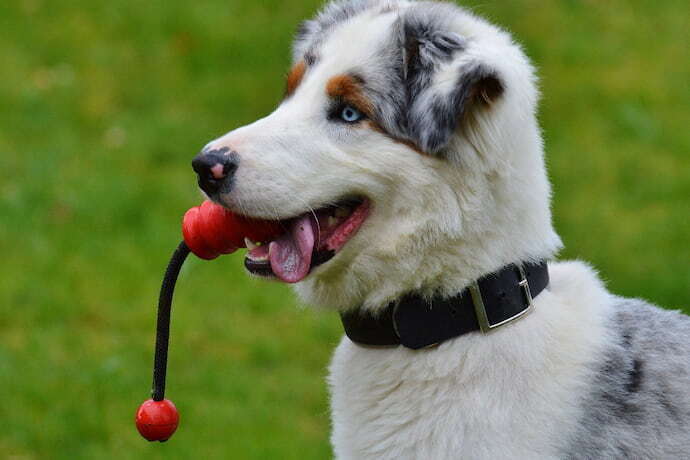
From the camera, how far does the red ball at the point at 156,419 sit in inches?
157

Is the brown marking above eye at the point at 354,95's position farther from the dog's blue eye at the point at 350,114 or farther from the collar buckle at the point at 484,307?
the collar buckle at the point at 484,307

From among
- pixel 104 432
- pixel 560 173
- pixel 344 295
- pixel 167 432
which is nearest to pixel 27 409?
pixel 104 432

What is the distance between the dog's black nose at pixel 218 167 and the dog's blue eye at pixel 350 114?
0.39m

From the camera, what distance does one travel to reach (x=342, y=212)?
378 cm

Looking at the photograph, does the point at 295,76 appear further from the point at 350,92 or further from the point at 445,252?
the point at 445,252

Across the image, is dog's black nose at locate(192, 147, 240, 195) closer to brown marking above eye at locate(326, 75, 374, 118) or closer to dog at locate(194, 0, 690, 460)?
dog at locate(194, 0, 690, 460)

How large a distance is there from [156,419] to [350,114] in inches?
48.7

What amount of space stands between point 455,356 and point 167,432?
1069mm

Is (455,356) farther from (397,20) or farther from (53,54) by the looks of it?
(53,54)

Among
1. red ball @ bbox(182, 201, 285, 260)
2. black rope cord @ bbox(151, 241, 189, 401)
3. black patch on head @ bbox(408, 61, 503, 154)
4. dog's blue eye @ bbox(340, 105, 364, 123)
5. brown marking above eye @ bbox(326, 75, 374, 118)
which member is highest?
brown marking above eye @ bbox(326, 75, 374, 118)

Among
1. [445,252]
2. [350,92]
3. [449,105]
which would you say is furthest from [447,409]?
[350,92]

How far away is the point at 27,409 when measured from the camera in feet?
21.2

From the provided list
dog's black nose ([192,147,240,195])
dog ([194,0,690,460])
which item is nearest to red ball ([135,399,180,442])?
dog ([194,0,690,460])

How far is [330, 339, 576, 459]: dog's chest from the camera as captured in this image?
3.56m
